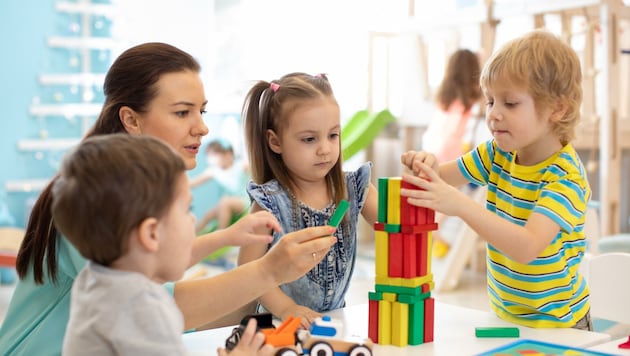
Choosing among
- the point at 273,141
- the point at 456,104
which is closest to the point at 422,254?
the point at 273,141

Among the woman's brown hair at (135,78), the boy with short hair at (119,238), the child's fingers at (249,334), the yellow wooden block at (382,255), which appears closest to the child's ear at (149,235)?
the boy with short hair at (119,238)

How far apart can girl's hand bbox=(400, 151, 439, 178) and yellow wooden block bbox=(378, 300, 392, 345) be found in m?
0.21

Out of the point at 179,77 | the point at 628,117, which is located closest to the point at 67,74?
the point at 628,117

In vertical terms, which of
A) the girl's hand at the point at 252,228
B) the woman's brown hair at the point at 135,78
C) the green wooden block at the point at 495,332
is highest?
the woman's brown hair at the point at 135,78

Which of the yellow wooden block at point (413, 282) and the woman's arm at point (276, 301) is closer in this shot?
the yellow wooden block at point (413, 282)

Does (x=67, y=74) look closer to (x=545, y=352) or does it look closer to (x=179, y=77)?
(x=179, y=77)

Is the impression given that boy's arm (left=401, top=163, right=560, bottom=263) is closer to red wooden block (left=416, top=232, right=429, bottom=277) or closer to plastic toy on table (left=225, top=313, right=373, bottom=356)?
red wooden block (left=416, top=232, right=429, bottom=277)

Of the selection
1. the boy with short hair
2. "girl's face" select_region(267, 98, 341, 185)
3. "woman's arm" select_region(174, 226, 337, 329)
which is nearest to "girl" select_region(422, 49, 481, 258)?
"girl's face" select_region(267, 98, 341, 185)

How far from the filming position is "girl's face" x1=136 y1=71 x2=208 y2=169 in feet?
4.61

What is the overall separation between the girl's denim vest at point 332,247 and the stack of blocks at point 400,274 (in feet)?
0.96

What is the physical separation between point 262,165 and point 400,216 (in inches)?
18.7

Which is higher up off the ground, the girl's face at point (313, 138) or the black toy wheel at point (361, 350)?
the girl's face at point (313, 138)

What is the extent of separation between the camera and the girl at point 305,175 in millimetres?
1481

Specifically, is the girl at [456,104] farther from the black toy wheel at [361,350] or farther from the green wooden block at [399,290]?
the black toy wheel at [361,350]
